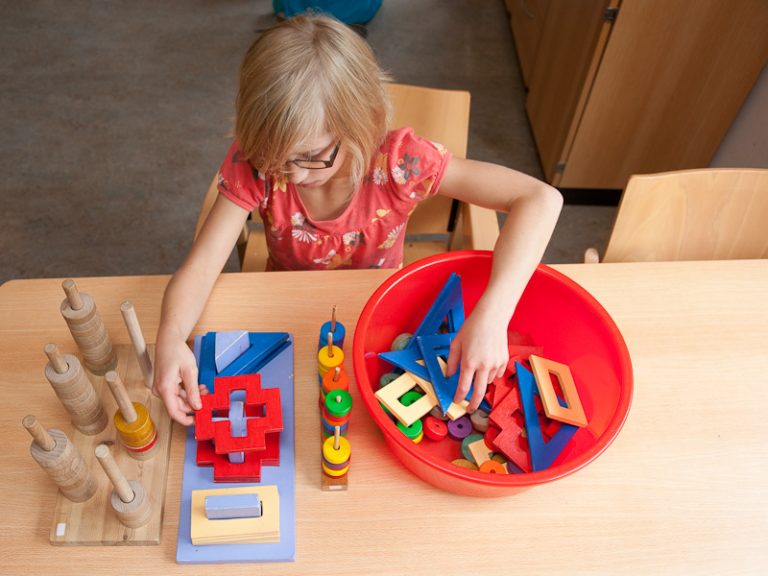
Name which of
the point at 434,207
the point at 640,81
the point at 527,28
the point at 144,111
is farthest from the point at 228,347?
the point at 527,28

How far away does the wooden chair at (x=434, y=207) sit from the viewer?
1033 millimetres

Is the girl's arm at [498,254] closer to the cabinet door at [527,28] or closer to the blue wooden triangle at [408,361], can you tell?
the blue wooden triangle at [408,361]

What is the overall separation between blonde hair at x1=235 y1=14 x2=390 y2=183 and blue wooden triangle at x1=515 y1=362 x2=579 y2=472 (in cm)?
37

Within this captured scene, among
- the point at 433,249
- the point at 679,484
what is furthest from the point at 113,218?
the point at 679,484

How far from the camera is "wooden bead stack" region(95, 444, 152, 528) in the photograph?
1.87 feet

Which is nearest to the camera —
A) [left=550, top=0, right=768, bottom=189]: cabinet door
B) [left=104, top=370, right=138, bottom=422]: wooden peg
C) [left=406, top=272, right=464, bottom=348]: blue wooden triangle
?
[left=104, top=370, right=138, bottom=422]: wooden peg

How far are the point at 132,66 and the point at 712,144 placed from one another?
200 centimetres

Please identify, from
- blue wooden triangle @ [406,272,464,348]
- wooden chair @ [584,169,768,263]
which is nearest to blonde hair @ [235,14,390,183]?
blue wooden triangle @ [406,272,464,348]

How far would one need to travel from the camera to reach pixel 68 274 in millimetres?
1642

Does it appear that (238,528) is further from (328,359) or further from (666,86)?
(666,86)

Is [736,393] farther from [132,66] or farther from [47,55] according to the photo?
[47,55]

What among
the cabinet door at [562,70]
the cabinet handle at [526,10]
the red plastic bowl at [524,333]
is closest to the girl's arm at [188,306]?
the red plastic bowl at [524,333]

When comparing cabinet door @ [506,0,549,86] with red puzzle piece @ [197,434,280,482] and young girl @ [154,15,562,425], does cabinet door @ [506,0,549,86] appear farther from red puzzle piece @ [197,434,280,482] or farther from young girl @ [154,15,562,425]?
red puzzle piece @ [197,434,280,482]

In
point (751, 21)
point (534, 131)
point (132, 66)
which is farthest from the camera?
point (132, 66)
